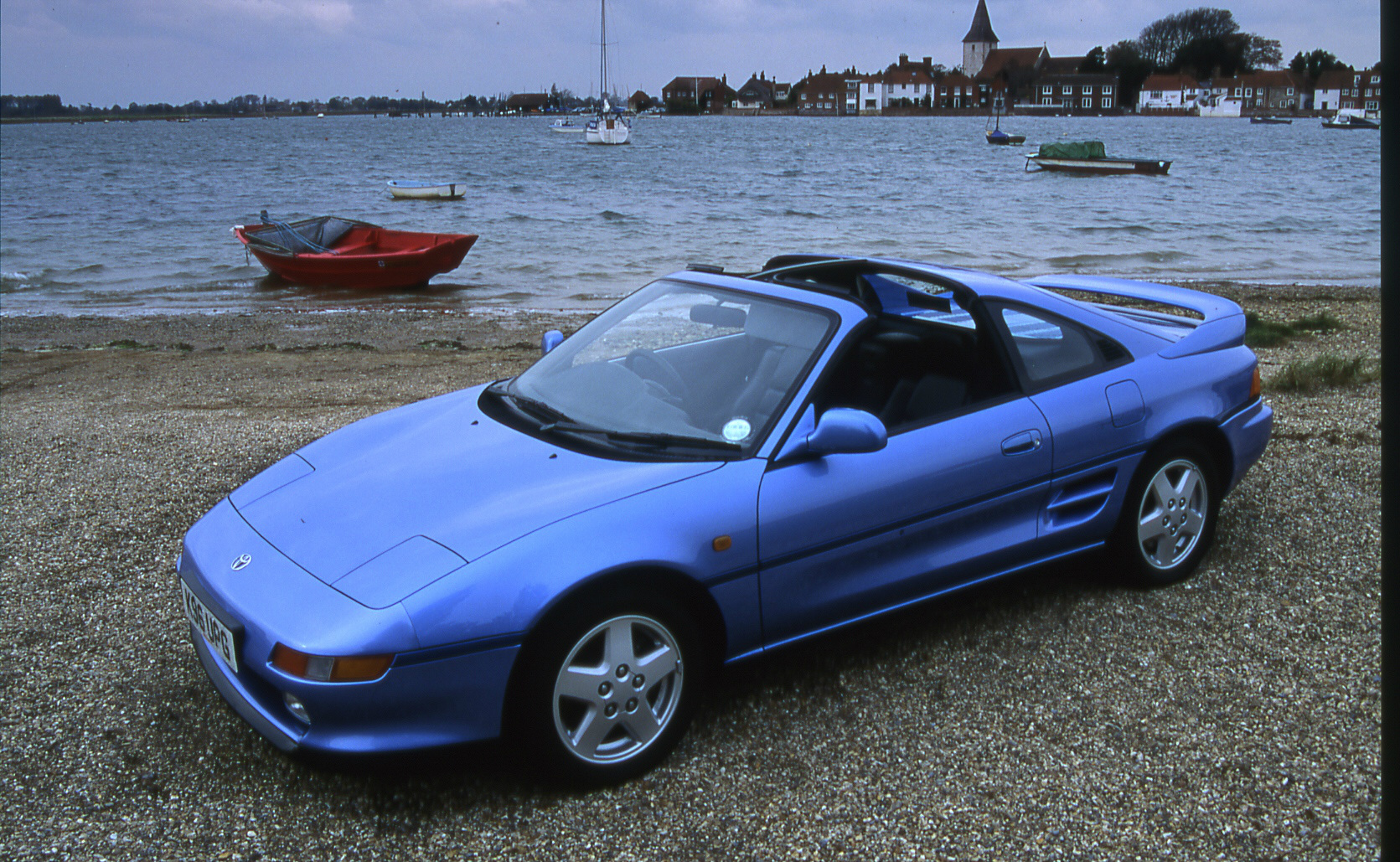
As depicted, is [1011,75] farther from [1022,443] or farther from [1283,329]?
[1022,443]

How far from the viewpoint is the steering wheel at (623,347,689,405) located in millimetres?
3484

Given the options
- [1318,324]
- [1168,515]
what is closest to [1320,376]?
[1318,324]

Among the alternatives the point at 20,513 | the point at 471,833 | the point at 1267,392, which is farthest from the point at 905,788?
the point at 1267,392

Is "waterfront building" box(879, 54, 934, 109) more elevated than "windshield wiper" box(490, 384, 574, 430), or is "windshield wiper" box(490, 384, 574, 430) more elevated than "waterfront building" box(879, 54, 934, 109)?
"waterfront building" box(879, 54, 934, 109)

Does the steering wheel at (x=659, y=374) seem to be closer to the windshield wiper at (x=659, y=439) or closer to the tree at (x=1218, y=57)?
the windshield wiper at (x=659, y=439)

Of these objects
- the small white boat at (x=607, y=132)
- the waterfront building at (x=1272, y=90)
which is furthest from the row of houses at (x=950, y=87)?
the small white boat at (x=607, y=132)

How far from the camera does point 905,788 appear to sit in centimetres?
299

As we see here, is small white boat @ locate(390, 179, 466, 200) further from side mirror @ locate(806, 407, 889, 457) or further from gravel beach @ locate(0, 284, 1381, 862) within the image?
side mirror @ locate(806, 407, 889, 457)

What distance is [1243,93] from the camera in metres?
159

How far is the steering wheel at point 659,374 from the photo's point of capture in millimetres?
3484

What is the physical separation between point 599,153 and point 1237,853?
81835mm

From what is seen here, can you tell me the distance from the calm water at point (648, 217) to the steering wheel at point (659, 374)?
235cm

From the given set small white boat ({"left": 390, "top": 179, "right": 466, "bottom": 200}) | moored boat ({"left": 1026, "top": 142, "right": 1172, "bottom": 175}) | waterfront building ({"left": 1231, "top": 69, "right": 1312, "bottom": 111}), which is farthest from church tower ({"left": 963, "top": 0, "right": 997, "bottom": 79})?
small white boat ({"left": 390, "top": 179, "right": 466, "bottom": 200})

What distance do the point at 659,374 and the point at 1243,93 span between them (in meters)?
183
